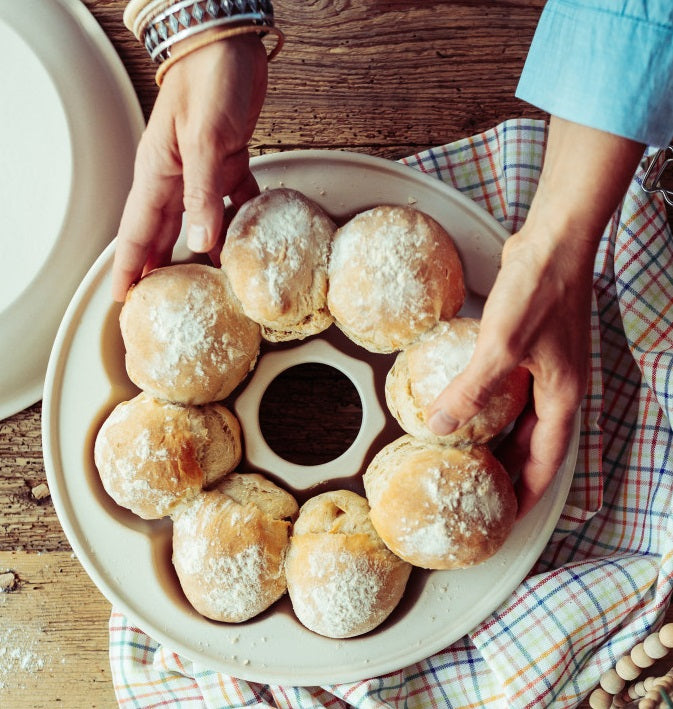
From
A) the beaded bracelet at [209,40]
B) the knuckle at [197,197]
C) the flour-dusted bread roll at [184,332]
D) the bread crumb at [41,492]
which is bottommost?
the bread crumb at [41,492]

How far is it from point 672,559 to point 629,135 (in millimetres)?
655

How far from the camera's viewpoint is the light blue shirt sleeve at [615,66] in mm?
762

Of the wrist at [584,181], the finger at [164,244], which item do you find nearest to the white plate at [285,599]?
the finger at [164,244]

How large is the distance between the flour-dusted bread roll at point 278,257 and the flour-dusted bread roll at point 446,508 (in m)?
0.28

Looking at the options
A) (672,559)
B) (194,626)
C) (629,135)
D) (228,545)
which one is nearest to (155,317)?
(228,545)

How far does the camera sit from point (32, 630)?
129 centimetres

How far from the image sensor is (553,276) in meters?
0.84

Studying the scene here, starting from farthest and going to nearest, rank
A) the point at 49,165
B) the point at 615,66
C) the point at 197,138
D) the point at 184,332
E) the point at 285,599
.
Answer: the point at 49,165
the point at 285,599
the point at 184,332
the point at 197,138
the point at 615,66

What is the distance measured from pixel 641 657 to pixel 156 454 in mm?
790

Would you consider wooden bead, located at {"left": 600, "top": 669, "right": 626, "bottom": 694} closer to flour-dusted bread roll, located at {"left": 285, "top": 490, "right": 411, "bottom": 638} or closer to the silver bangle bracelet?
flour-dusted bread roll, located at {"left": 285, "top": 490, "right": 411, "bottom": 638}

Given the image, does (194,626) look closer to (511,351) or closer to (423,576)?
(423,576)

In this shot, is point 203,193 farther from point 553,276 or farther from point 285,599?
point 285,599

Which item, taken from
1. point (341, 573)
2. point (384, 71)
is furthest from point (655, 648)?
point (384, 71)

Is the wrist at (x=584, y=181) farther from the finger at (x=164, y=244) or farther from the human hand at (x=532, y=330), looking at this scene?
the finger at (x=164, y=244)
